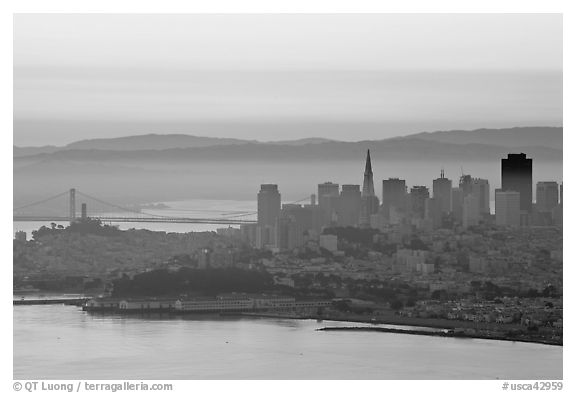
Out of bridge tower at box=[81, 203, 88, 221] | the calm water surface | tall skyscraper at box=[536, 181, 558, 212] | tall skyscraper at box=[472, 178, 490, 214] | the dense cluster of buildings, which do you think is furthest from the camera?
bridge tower at box=[81, 203, 88, 221]

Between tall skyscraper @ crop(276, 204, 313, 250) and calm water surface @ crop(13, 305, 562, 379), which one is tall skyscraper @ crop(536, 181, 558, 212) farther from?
calm water surface @ crop(13, 305, 562, 379)

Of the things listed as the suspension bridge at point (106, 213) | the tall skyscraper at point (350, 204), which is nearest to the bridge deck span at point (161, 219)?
the suspension bridge at point (106, 213)

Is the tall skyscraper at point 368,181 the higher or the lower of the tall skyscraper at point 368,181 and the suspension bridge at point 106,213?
the higher

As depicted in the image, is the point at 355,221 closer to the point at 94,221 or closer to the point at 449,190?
the point at 449,190

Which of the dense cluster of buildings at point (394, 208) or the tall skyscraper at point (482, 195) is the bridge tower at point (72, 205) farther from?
the tall skyscraper at point (482, 195)

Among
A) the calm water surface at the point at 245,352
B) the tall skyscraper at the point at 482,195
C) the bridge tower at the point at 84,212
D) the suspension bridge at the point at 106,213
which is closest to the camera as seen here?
the calm water surface at the point at 245,352

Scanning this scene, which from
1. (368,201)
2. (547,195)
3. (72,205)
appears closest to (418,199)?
(368,201)

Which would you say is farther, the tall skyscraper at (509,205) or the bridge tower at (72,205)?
the bridge tower at (72,205)

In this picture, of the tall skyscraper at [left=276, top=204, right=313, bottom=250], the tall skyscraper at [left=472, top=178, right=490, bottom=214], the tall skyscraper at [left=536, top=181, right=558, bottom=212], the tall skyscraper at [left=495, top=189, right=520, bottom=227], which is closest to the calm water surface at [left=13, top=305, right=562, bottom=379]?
the tall skyscraper at [left=536, top=181, right=558, bottom=212]
